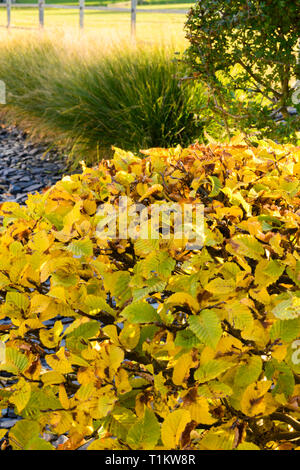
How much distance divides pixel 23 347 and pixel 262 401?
57 cm

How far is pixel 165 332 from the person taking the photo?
4.15 ft

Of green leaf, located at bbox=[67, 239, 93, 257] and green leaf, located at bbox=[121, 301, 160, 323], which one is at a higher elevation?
green leaf, located at bbox=[67, 239, 93, 257]

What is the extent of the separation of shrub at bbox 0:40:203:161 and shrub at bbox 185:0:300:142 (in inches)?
23.9

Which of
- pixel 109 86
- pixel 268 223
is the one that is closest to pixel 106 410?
pixel 268 223

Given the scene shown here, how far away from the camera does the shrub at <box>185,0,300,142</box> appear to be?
3.92m

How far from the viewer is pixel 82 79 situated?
20.6 ft

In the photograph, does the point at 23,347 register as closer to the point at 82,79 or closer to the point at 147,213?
the point at 147,213

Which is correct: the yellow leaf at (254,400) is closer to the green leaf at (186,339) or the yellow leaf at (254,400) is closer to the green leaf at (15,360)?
the green leaf at (186,339)

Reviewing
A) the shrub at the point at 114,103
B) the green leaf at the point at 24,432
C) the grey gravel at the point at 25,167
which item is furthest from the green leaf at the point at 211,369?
the grey gravel at the point at 25,167

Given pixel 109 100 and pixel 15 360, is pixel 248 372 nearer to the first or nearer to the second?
pixel 15 360

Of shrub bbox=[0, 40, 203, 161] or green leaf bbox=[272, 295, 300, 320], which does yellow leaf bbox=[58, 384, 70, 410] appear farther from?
shrub bbox=[0, 40, 203, 161]

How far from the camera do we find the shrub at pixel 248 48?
3920mm

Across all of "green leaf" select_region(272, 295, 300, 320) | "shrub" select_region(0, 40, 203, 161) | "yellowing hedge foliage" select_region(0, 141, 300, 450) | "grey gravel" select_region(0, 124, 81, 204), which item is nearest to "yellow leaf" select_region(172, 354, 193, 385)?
"yellowing hedge foliage" select_region(0, 141, 300, 450)

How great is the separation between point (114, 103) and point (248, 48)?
2.01 metres
